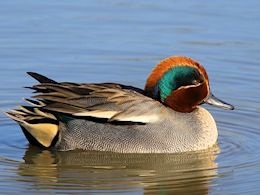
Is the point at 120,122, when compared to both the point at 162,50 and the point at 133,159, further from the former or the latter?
the point at 162,50

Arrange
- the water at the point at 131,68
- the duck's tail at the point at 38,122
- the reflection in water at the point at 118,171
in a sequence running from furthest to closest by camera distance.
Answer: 1. the duck's tail at the point at 38,122
2. the water at the point at 131,68
3. the reflection in water at the point at 118,171

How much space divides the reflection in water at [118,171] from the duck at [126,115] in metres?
0.13

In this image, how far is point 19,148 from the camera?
38.0ft

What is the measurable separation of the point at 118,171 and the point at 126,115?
0.73m

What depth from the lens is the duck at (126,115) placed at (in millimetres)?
11258

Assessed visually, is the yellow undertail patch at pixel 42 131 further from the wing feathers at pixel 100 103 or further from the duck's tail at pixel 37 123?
the wing feathers at pixel 100 103

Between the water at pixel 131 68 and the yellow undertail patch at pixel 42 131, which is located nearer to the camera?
the water at pixel 131 68

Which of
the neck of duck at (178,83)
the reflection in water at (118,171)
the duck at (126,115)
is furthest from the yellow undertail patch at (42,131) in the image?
the neck of duck at (178,83)

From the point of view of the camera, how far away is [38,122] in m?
11.4

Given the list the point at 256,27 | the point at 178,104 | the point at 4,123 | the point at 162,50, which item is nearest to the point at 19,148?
the point at 4,123

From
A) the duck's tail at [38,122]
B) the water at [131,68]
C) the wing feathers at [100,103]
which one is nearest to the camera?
the water at [131,68]

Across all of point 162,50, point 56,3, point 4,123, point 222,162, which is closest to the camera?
point 222,162

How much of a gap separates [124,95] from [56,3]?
5768 millimetres

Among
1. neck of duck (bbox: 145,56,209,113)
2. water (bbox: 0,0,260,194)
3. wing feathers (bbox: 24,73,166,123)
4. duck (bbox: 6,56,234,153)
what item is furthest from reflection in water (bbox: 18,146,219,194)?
neck of duck (bbox: 145,56,209,113)
